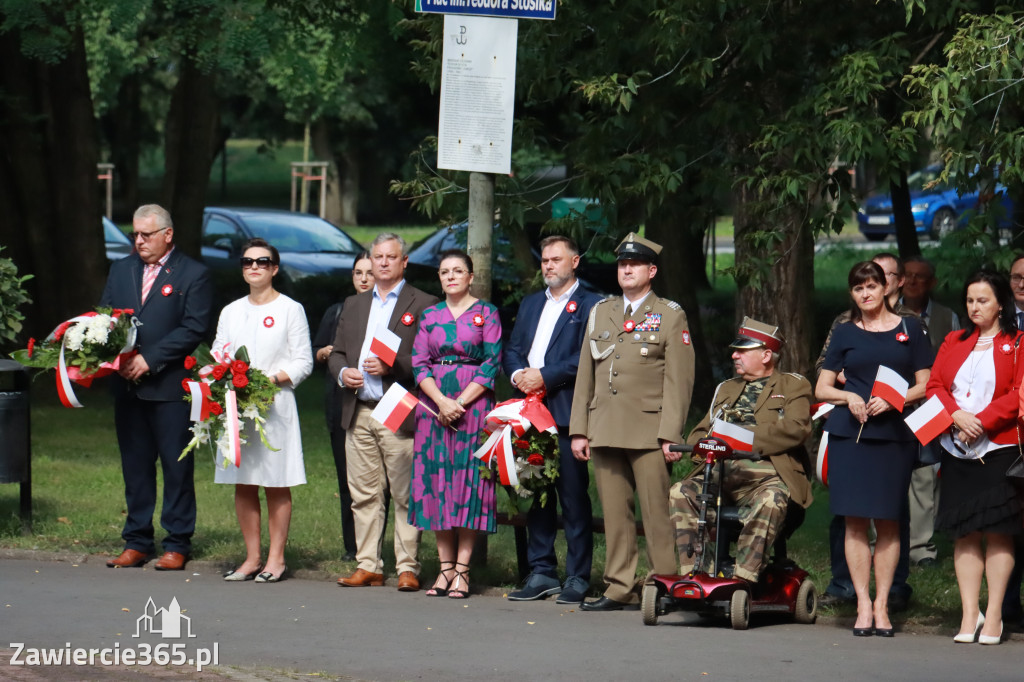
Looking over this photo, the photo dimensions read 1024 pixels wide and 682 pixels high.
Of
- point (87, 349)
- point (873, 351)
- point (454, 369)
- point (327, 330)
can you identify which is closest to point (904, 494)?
point (873, 351)

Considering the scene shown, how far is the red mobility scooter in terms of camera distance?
8.06 meters

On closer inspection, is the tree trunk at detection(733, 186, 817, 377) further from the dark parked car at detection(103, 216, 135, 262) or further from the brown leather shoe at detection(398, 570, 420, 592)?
the dark parked car at detection(103, 216, 135, 262)

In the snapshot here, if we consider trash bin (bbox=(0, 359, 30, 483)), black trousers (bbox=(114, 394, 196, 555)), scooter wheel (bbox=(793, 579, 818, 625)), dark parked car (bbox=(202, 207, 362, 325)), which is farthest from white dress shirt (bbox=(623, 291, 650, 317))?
dark parked car (bbox=(202, 207, 362, 325))

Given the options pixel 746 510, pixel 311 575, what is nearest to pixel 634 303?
pixel 746 510

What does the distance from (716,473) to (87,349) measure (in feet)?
13.2

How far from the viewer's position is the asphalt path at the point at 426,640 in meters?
7.12

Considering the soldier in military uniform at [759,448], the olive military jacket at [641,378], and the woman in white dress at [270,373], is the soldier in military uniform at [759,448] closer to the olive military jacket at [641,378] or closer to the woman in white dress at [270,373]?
the olive military jacket at [641,378]

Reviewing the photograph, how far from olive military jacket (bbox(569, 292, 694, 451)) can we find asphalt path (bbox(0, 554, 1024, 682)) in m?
1.03

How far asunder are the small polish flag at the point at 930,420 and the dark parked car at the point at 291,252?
1399 centimetres

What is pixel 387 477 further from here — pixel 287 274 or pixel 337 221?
pixel 337 221

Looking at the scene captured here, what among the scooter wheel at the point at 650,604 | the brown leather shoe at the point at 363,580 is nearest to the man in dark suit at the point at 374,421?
the brown leather shoe at the point at 363,580

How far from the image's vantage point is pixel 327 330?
1039 centimetres

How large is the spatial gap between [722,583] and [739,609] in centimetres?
17

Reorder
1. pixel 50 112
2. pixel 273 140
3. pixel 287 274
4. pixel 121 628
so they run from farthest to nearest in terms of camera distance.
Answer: pixel 273 140 → pixel 287 274 → pixel 50 112 → pixel 121 628
